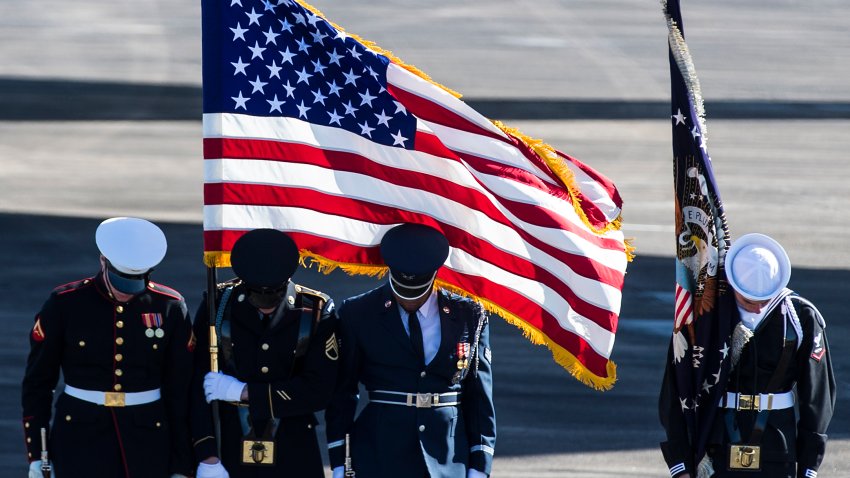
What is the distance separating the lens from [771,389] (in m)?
5.95

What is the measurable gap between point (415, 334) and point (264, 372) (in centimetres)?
69

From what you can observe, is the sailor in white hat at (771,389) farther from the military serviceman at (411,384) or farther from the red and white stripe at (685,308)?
the military serviceman at (411,384)

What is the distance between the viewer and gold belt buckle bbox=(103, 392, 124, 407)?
5746 millimetres

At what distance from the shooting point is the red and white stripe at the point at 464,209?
6219mm

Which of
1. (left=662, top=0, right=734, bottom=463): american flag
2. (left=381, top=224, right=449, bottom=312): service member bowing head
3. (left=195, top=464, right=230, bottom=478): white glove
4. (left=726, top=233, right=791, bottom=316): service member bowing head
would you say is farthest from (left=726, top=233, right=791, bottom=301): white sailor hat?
(left=195, top=464, right=230, bottom=478): white glove

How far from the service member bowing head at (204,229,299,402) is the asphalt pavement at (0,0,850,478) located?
10.5 feet

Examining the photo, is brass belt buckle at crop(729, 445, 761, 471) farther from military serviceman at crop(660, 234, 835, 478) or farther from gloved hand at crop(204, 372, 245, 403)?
gloved hand at crop(204, 372, 245, 403)

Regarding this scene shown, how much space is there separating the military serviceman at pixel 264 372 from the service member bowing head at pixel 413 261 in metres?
0.36

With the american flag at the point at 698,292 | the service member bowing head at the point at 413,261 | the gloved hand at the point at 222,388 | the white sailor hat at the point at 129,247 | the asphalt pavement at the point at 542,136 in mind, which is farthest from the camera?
the asphalt pavement at the point at 542,136

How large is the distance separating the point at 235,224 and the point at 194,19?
105 ft

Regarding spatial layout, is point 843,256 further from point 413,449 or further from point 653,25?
point 653,25

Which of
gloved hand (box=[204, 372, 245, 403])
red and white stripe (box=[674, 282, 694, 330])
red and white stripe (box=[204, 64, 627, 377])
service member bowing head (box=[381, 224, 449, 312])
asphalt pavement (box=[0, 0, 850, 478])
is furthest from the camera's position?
asphalt pavement (box=[0, 0, 850, 478])

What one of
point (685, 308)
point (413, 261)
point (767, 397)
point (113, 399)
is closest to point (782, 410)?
point (767, 397)

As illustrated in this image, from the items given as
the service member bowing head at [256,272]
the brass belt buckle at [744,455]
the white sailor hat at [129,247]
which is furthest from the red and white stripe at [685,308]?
the white sailor hat at [129,247]
